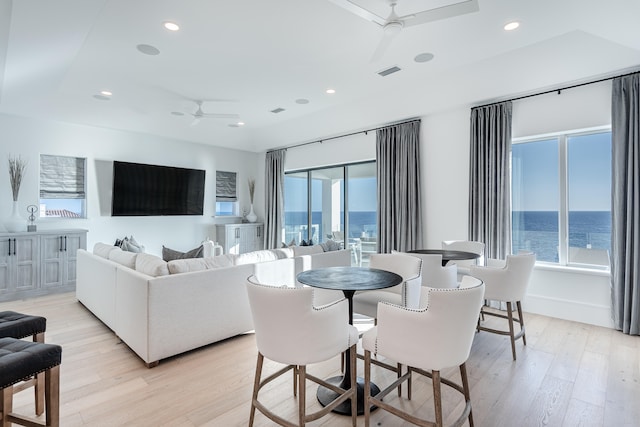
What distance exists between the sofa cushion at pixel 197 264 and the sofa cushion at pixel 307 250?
0.90 m

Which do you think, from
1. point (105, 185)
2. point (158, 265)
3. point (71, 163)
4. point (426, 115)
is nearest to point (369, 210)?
point (426, 115)

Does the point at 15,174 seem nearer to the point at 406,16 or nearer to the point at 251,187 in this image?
the point at 251,187

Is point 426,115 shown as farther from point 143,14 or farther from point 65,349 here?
point 65,349

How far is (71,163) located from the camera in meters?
5.79

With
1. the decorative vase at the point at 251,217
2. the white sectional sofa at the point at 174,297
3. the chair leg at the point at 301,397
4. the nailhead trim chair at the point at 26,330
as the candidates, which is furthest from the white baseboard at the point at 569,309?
the decorative vase at the point at 251,217

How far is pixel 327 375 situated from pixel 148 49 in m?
3.68

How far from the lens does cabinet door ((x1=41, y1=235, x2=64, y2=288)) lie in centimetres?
508

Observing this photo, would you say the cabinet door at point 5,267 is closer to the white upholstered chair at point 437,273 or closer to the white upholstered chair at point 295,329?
the white upholstered chair at point 295,329

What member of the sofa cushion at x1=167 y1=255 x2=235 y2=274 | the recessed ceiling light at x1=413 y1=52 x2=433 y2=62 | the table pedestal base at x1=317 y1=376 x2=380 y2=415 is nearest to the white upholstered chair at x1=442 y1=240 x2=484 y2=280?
the table pedestal base at x1=317 y1=376 x2=380 y2=415

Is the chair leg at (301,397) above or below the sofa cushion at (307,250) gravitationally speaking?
below

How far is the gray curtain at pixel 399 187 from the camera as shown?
525 cm

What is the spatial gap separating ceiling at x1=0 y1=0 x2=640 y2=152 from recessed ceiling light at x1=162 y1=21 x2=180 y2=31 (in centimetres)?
5

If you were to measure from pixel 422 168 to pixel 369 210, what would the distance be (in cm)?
138

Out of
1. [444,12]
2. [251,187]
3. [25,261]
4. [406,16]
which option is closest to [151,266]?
[406,16]
